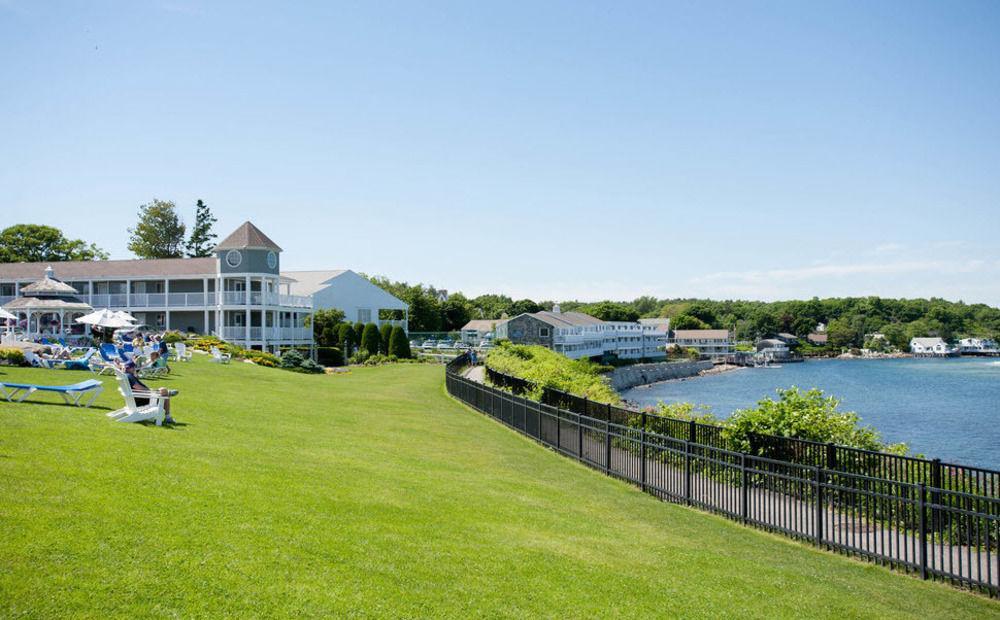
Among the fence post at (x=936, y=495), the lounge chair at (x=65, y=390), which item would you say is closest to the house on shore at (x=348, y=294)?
the lounge chair at (x=65, y=390)

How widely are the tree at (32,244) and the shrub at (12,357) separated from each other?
2531 inches

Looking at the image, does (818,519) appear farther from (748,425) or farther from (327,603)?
(327,603)

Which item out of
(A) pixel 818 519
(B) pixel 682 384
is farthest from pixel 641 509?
(B) pixel 682 384

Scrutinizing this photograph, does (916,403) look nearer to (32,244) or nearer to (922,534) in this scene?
(922,534)

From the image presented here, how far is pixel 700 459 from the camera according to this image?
12.6m

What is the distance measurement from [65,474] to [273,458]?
358 cm

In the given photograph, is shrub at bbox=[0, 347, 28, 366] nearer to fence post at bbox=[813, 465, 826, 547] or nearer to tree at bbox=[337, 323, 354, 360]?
fence post at bbox=[813, 465, 826, 547]

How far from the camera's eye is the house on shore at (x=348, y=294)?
68.2 metres

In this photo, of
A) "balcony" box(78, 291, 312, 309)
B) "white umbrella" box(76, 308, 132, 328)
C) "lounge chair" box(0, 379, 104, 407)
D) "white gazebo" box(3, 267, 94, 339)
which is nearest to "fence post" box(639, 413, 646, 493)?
"lounge chair" box(0, 379, 104, 407)

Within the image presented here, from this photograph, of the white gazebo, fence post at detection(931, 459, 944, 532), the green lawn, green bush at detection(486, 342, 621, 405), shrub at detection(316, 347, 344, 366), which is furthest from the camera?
shrub at detection(316, 347, 344, 366)

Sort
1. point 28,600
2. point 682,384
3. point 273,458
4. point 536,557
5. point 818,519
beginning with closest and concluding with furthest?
1. point 28,600
2. point 536,557
3. point 818,519
4. point 273,458
5. point 682,384

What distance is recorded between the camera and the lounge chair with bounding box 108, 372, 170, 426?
1305 cm

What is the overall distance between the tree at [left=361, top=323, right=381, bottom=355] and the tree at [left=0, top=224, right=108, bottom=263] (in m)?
43.1

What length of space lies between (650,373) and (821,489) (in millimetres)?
105783
